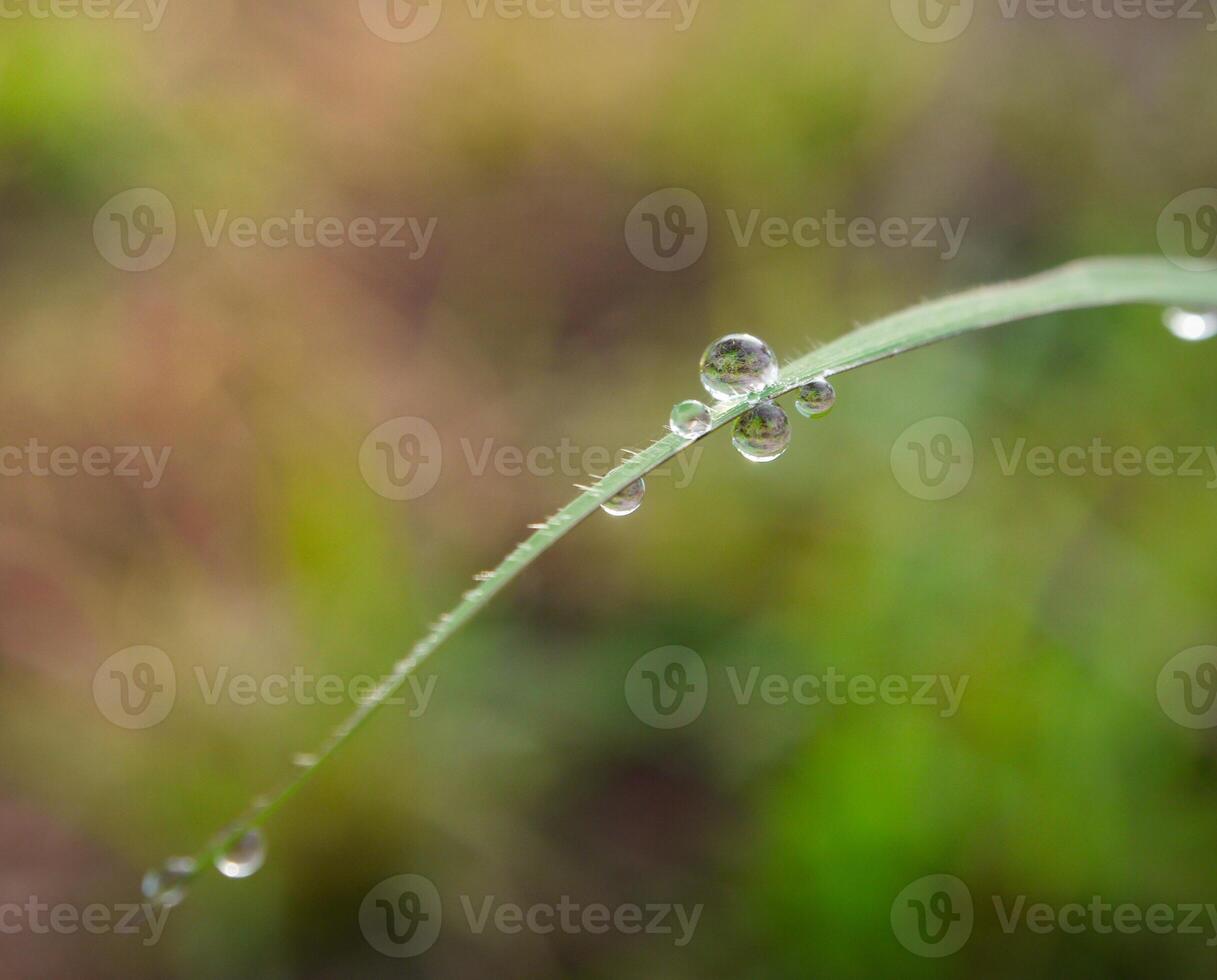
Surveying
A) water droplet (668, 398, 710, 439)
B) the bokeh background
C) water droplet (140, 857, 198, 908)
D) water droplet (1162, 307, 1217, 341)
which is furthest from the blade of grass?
the bokeh background

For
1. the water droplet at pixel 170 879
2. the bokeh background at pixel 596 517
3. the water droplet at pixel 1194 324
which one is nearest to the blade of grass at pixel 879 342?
the water droplet at pixel 1194 324

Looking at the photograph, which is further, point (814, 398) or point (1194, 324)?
point (1194, 324)

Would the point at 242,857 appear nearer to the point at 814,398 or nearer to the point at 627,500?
the point at 627,500

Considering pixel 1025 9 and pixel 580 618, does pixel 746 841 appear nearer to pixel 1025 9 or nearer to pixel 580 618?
pixel 580 618

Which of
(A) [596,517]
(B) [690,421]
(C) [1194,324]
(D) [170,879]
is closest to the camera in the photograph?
(B) [690,421]

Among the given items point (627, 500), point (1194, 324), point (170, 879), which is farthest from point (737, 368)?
point (170, 879)

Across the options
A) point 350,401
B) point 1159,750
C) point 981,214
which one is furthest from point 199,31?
point 1159,750
